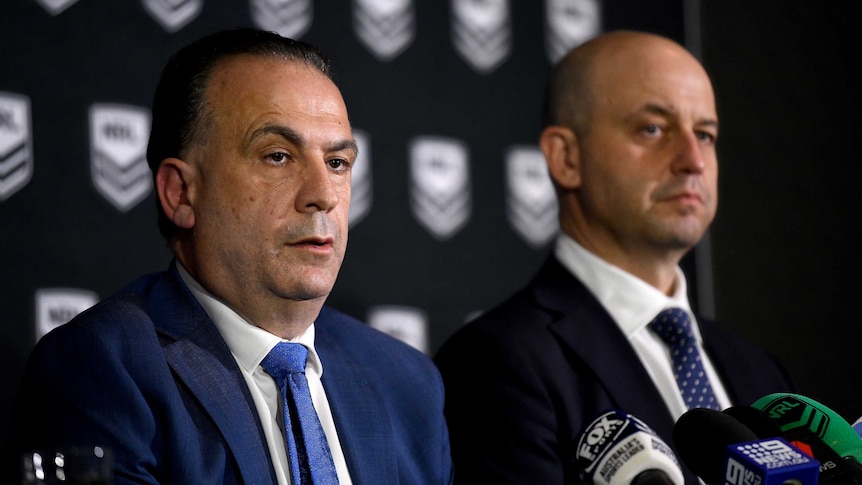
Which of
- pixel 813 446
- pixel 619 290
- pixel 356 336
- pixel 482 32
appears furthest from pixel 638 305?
pixel 813 446

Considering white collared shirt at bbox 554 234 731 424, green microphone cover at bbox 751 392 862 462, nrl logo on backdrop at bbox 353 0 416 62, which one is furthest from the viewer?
nrl logo on backdrop at bbox 353 0 416 62

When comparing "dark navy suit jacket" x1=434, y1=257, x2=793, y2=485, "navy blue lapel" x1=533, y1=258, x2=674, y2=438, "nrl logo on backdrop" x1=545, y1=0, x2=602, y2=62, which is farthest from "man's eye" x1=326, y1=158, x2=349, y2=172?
"nrl logo on backdrop" x1=545, y1=0, x2=602, y2=62

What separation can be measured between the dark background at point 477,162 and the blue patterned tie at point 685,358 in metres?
0.68

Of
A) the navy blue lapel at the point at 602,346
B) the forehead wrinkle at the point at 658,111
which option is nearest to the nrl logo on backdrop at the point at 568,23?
the forehead wrinkle at the point at 658,111

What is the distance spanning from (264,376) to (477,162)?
4.75ft

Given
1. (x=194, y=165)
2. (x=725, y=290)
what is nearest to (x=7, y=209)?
(x=194, y=165)

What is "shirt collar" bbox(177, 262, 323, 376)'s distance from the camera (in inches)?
87.1

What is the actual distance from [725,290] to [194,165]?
2.39m

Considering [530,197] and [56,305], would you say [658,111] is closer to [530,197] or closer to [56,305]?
[530,197]

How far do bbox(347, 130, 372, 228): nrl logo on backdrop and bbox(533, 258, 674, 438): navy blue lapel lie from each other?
0.54m

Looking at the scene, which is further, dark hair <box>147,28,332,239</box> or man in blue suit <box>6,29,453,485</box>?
dark hair <box>147,28,332,239</box>

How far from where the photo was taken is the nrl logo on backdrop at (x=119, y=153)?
2.82 meters

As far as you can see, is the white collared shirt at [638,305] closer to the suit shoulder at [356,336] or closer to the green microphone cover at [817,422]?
the suit shoulder at [356,336]

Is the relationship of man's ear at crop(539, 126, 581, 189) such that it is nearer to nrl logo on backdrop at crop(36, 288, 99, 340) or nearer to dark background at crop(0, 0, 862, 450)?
dark background at crop(0, 0, 862, 450)
